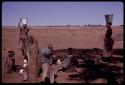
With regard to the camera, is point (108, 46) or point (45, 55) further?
point (108, 46)

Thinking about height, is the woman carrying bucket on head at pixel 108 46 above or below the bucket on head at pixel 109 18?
below

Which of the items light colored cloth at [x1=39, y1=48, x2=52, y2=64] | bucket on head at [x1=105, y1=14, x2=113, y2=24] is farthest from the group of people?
bucket on head at [x1=105, y1=14, x2=113, y2=24]

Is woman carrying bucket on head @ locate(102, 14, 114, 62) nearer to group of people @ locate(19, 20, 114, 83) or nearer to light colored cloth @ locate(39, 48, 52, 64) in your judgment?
group of people @ locate(19, 20, 114, 83)

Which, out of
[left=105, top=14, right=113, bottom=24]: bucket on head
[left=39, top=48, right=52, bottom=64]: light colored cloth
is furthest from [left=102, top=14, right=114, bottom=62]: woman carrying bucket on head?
[left=39, top=48, right=52, bottom=64]: light colored cloth

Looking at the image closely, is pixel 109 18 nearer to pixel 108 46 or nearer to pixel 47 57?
pixel 108 46

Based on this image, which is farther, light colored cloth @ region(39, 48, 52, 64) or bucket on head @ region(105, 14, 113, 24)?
bucket on head @ region(105, 14, 113, 24)

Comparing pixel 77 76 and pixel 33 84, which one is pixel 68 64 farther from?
pixel 33 84

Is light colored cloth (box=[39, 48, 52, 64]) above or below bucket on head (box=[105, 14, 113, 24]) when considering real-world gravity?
below

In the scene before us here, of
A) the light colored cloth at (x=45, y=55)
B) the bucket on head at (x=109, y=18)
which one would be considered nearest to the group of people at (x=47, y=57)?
the light colored cloth at (x=45, y=55)

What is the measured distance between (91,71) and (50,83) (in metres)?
2.73

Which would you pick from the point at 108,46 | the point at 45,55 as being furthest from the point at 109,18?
the point at 45,55

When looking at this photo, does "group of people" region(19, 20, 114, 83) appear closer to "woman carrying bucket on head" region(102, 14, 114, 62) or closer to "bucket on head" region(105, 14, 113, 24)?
"woman carrying bucket on head" region(102, 14, 114, 62)

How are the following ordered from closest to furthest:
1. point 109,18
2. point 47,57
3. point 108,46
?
point 47,57, point 109,18, point 108,46

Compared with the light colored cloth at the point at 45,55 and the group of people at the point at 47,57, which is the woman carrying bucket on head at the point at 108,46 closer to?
the group of people at the point at 47,57
